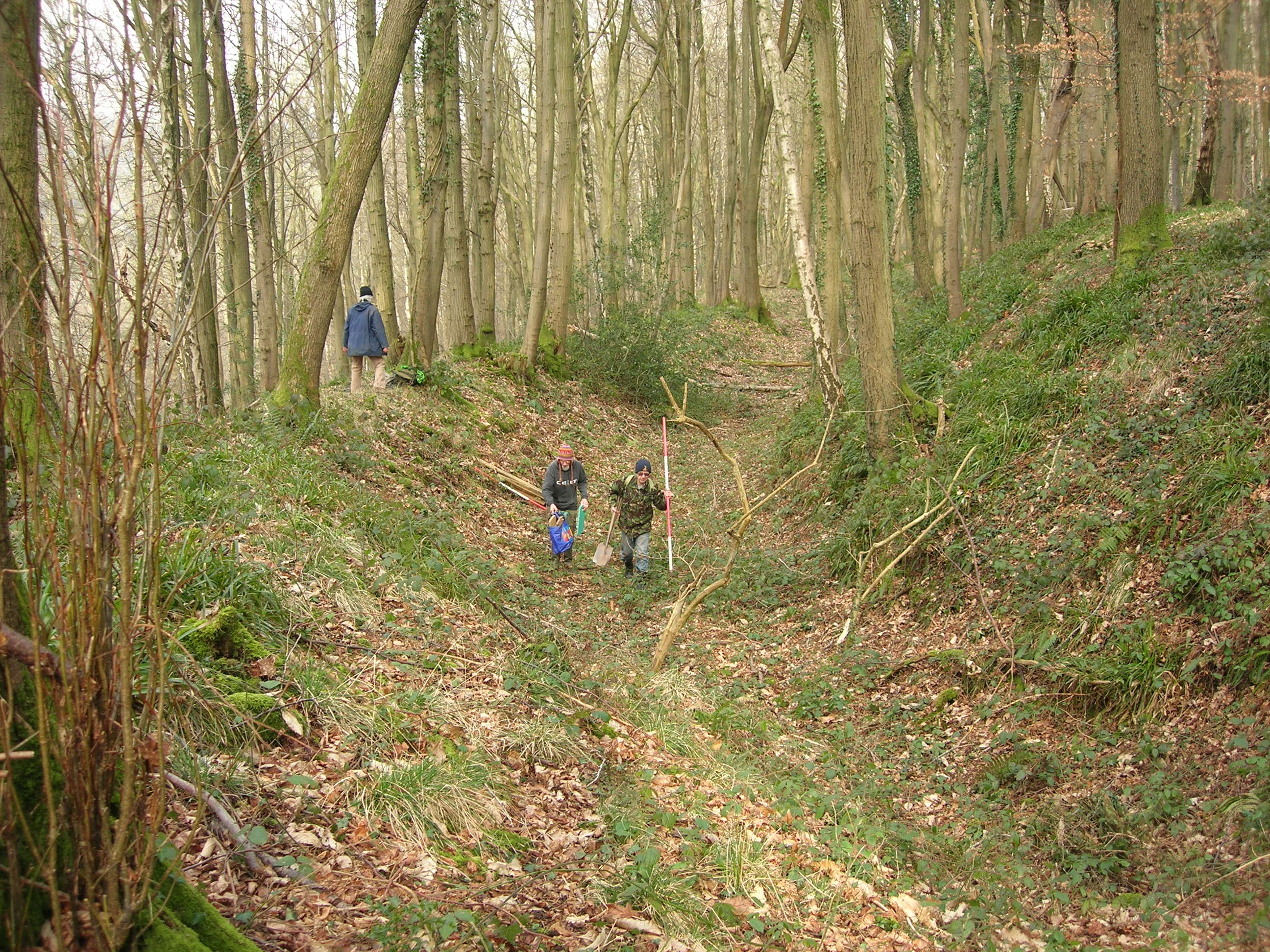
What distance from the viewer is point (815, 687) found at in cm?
726

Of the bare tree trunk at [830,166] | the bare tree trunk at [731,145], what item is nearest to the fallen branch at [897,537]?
the bare tree trunk at [830,166]

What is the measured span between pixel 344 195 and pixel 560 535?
4562 millimetres

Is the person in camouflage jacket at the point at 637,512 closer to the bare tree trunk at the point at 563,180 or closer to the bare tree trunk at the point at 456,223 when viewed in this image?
the bare tree trunk at the point at 456,223

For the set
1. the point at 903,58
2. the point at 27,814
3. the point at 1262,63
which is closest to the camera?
the point at 27,814

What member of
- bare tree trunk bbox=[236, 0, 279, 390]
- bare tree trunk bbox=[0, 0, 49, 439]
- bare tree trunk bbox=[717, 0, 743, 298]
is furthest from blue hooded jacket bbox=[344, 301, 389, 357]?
bare tree trunk bbox=[717, 0, 743, 298]

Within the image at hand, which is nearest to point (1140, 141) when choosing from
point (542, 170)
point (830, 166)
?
point (830, 166)

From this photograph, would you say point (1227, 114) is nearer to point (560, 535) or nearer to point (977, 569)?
point (977, 569)

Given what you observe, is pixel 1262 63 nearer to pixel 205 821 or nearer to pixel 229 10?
pixel 229 10

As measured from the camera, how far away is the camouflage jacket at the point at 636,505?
33.8 ft

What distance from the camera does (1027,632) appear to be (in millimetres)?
6477

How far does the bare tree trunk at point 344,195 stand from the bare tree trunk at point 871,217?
4896mm

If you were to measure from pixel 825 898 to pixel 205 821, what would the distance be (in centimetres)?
309

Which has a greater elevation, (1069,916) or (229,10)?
(229,10)

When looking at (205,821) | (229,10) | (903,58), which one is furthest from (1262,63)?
(205,821)
